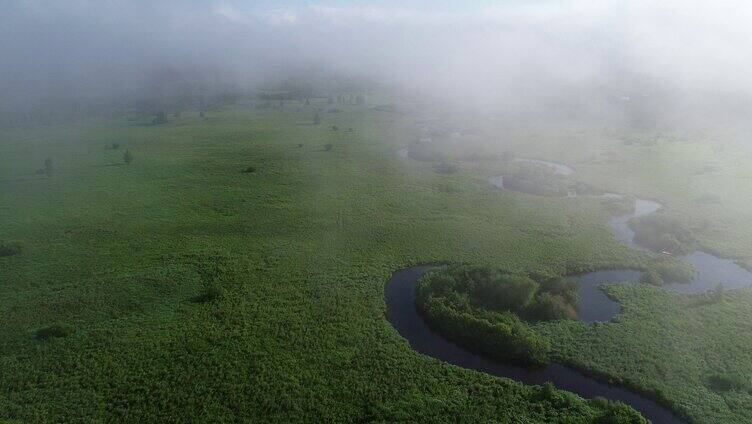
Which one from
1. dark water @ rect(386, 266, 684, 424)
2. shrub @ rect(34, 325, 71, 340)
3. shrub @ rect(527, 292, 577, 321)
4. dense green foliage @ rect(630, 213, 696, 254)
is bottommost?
dark water @ rect(386, 266, 684, 424)

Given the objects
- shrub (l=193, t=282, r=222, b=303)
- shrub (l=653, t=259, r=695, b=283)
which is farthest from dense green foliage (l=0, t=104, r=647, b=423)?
shrub (l=653, t=259, r=695, b=283)

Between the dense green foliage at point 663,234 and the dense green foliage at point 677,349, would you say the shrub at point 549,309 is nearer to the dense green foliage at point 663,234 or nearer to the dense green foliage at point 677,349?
the dense green foliage at point 677,349

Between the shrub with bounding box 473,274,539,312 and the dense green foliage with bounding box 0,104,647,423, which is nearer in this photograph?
the dense green foliage with bounding box 0,104,647,423

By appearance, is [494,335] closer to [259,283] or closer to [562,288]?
[562,288]

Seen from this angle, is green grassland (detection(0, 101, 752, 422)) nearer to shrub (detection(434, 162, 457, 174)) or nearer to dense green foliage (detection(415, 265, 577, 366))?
shrub (detection(434, 162, 457, 174))

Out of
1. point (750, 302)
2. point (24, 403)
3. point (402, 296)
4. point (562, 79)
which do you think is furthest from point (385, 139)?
point (562, 79)

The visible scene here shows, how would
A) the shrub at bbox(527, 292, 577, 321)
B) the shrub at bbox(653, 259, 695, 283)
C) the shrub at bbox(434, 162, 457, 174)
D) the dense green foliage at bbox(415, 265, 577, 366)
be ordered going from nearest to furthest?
the dense green foliage at bbox(415, 265, 577, 366) → the shrub at bbox(527, 292, 577, 321) → the shrub at bbox(653, 259, 695, 283) → the shrub at bbox(434, 162, 457, 174)

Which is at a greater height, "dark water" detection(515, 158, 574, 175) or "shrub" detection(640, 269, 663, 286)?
"dark water" detection(515, 158, 574, 175)

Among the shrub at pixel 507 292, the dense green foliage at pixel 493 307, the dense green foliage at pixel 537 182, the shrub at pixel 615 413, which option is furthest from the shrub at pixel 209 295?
the dense green foliage at pixel 537 182
